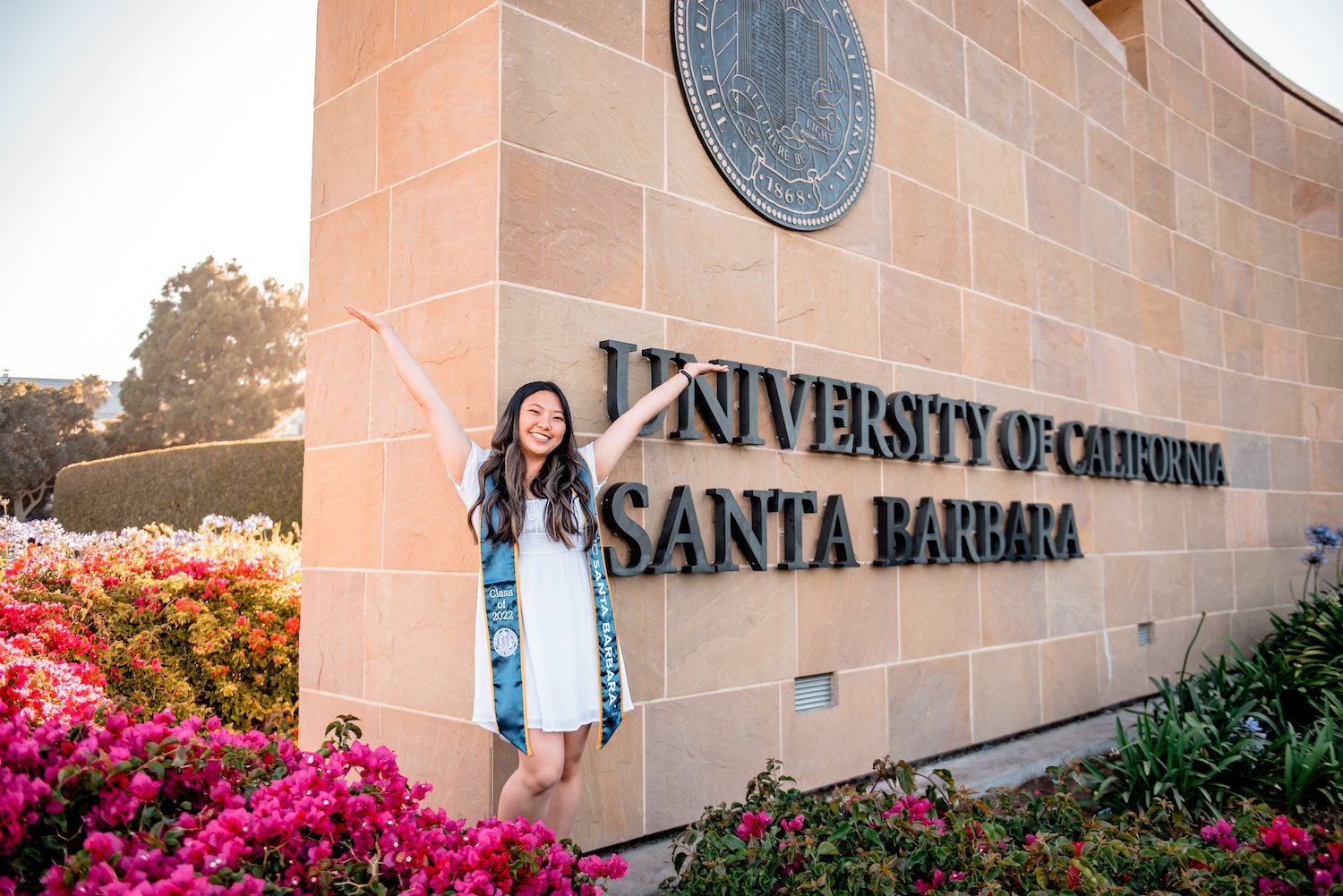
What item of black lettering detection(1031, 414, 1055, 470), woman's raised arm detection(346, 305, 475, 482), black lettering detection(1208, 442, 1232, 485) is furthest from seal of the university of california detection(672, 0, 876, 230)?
black lettering detection(1208, 442, 1232, 485)

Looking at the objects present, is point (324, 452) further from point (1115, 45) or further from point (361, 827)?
point (1115, 45)

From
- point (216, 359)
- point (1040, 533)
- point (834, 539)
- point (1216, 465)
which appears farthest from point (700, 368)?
point (216, 359)

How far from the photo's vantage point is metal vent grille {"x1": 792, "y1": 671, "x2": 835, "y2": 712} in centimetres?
498

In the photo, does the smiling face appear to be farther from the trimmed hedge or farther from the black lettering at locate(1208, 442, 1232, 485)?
the trimmed hedge

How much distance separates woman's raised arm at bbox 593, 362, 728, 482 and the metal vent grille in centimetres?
185

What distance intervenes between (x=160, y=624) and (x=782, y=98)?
4.53 meters

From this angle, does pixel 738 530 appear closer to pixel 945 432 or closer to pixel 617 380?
pixel 617 380

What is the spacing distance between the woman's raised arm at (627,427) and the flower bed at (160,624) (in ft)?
9.75

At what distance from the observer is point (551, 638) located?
3.27m

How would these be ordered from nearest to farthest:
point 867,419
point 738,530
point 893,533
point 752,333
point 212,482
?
point 738,530, point 752,333, point 867,419, point 893,533, point 212,482

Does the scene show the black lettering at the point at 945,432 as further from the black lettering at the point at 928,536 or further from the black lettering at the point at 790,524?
the black lettering at the point at 790,524

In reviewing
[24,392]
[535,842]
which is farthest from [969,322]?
[24,392]

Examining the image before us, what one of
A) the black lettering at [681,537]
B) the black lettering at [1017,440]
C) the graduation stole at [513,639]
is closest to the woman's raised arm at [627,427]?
the graduation stole at [513,639]

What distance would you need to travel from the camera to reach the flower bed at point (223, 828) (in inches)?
74.9
